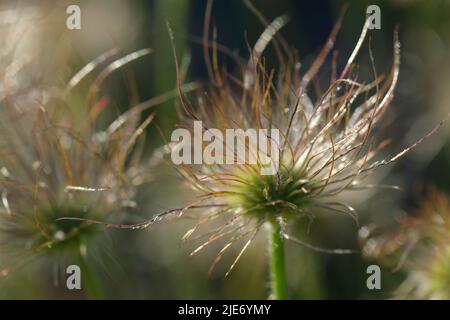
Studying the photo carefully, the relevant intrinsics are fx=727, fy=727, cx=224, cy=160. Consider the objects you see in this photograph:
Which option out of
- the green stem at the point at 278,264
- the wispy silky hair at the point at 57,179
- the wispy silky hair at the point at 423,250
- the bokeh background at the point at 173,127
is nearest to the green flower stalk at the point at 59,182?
the wispy silky hair at the point at 57,179

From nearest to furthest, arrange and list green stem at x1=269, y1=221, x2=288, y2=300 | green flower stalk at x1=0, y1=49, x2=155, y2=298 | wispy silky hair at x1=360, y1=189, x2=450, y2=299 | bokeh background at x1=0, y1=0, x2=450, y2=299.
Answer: green stem at x1=269, y1=221, x2=288, y2=300 → green flower stalk at x1=0, y1=49, x2=155, y2=298 → wispy silky hair at x1=360, y1=189, x2=450, y2=299 → bokeh background at x1=0, y1=0, x2=450, y2=299

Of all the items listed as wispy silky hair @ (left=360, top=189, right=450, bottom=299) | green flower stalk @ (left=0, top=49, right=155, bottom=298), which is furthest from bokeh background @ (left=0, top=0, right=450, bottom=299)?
wispy silky hair @ (left=360, top=189, right=450, bottom=299)

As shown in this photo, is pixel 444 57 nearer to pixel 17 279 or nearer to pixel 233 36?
pixel 233 36

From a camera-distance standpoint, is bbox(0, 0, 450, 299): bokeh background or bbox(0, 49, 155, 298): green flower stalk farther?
bbox(0, 0, 450, 299): bokeh background

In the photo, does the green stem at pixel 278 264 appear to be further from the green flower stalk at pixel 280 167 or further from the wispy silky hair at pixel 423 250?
the wispy silky hair at pixel 423 250

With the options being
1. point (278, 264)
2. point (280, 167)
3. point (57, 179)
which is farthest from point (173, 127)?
point (278, 264)

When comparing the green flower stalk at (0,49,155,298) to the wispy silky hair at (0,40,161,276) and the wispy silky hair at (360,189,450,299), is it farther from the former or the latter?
the wispy silky hair at (360,189,450,299)
